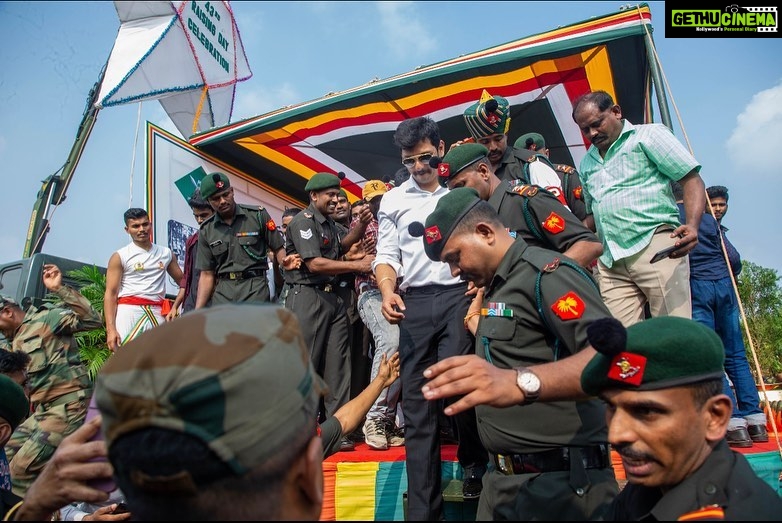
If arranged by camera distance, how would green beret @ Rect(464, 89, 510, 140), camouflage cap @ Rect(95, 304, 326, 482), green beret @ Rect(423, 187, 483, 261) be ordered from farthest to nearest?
green beret @ Rect(464, 89, 510, 140)
green beret @ Rect(423, 187, 483, 261)
camouflage cap @ Rect(95, 304, 326, 482)

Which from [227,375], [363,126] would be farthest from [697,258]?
[363,126]

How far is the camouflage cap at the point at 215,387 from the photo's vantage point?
86cm

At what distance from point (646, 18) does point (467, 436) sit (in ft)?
13.6

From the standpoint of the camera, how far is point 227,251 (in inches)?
186

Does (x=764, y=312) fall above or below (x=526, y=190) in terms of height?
above

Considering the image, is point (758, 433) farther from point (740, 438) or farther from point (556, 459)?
point (556, 459)

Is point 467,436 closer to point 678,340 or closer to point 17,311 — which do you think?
point 678,340

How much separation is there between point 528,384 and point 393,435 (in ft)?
9.78

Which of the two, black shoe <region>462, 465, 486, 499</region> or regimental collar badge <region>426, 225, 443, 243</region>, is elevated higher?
regimental collar badge <region>426, 225, 443, 243</region>

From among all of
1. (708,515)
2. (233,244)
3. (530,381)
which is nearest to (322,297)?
(233,244)

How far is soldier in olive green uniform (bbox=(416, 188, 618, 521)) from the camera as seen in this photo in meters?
1.81

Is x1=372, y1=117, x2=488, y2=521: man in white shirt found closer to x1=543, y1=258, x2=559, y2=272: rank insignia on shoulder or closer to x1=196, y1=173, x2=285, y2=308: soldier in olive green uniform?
x1=543, y1=258, x2=559, y2=272: rank insignia on shoulder

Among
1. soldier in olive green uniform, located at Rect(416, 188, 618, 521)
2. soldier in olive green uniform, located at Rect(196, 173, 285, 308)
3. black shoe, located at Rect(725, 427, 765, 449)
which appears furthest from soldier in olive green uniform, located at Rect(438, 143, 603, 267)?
soldier in olive green uniform, located at Rect(196, 173, 285, 308)

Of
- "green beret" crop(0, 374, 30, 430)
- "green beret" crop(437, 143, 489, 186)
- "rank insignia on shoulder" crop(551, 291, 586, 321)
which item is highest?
"green beret" crop(437, 143, 489, 186)
